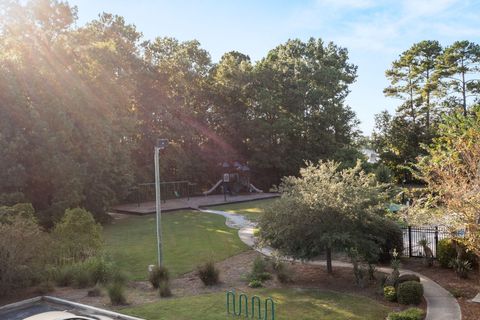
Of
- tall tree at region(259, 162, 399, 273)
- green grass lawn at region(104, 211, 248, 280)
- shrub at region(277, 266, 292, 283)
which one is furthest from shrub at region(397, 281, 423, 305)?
green grass lawn at region(104, 211, 248, 280)

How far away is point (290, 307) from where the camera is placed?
10.9 metres

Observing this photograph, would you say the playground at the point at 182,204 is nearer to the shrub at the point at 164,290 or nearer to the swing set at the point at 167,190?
the swing set at the point at 167,190

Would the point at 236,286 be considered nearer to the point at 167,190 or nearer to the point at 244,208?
the point at 244,208

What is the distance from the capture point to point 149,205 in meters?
32.3

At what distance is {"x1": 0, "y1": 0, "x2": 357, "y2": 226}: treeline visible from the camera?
75.0ft

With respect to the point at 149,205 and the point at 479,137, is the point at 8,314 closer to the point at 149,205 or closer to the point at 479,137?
the point at 479,137

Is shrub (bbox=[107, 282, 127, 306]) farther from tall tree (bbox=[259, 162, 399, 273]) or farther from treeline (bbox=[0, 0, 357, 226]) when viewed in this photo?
treeline (bbox=[0, 0, 357, 226])

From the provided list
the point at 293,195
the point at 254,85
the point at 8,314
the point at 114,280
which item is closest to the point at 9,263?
the point at 8,314

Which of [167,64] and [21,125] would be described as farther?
[167,64]

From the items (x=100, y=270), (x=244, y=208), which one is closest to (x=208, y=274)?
(x=100, y=270)

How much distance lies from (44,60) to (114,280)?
1591 centimetres

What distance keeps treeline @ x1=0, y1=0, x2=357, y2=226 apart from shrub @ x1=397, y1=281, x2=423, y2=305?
58.1 ft

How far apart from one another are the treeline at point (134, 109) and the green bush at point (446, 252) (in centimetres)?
1778

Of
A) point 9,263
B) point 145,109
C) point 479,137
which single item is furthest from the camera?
point 145,109
